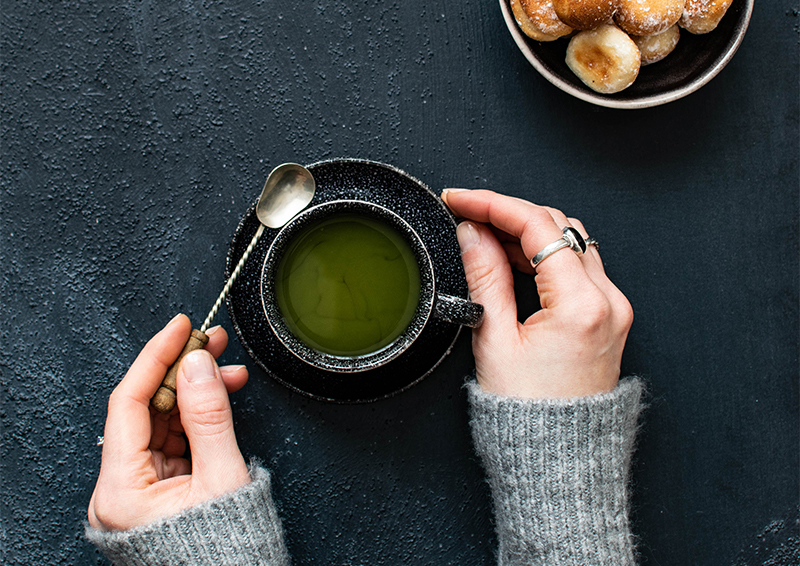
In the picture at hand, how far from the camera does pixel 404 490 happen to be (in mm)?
1032

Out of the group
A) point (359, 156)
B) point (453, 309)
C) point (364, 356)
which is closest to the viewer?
point (453, 309)

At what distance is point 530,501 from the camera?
892 mm

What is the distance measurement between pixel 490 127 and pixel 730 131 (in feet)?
1.47

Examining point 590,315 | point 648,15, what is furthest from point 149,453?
point 648,15

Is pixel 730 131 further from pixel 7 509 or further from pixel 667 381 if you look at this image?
pixel 7 509

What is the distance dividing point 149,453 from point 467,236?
0.58 m

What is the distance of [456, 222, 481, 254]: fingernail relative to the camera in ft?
3.01

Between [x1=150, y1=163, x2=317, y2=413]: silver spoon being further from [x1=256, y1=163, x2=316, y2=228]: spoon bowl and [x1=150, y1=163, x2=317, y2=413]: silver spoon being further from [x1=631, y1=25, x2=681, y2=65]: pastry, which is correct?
[x1=631, y1=25, x2=681, y2=65]: pastry

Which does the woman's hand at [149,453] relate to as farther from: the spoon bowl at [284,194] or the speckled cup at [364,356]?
the spoon bowl at [284,194]

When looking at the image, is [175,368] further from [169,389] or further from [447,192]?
[447,192]

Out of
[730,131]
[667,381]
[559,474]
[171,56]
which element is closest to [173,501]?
[559,474]

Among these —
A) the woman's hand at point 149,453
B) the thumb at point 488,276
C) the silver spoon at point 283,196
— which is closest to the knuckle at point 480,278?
the thumb at point 488,276

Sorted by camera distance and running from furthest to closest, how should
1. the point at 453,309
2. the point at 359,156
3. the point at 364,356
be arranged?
the point at 359,156, the point at 364,356, the point at 453,309

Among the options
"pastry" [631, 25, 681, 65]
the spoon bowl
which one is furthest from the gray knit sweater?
"pastry" [631, 25, 681, 65]
